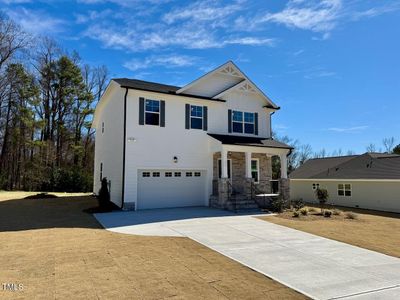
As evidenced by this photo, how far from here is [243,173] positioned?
63.0 ft

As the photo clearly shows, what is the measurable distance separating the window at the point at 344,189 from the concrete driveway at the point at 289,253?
1295 cm

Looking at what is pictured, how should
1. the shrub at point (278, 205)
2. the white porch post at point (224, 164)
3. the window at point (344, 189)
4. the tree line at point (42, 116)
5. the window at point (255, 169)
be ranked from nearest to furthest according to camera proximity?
the shrub at point (278, 205)
the white porch post at point (224, 164)
the window at point (255, 169)
the window at point (344, 189)
the tree line at point (42, 116)

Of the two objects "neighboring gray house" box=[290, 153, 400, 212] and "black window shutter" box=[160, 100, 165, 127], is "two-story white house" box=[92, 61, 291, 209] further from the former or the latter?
"neighboring gray house" box=[290, 153, 400, 212]

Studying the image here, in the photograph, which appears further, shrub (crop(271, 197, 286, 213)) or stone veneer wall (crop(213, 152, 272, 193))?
stone veneer wall (crop(213, 152, 272, 193))

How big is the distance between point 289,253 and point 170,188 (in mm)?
10066

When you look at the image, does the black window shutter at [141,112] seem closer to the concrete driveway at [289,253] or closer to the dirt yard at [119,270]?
the concrete driveway at [289,253]

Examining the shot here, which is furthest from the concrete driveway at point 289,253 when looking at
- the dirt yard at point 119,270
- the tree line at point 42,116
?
the tree line at point 42,116

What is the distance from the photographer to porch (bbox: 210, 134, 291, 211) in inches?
639

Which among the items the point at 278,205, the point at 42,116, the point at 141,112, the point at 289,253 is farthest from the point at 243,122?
the point at 42,116

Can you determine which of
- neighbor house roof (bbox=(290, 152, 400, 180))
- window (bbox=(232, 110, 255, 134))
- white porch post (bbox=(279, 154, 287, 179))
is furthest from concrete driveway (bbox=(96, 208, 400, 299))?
neighbor house roof (bbox=(290, 152, 400, 180))

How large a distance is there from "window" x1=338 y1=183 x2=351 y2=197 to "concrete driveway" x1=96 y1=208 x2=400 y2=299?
1295 centimetres

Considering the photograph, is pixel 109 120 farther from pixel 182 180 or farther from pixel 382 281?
pixel 382 281

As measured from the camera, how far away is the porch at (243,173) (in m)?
16.2

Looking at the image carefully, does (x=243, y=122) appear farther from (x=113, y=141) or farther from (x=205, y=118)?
(x=113, y=141)
